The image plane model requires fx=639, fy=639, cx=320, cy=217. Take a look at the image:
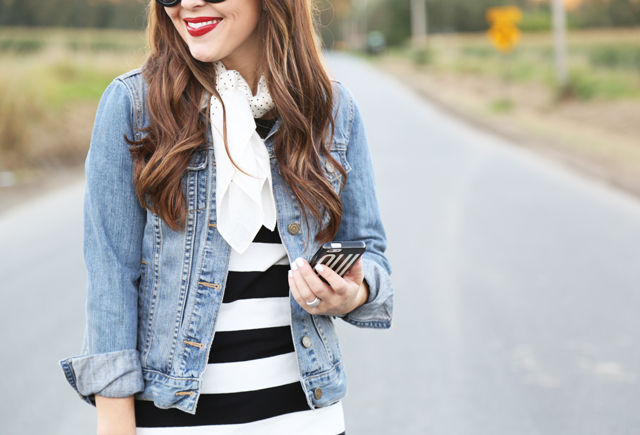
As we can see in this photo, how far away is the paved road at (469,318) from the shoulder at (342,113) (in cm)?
209

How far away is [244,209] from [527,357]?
3068mm

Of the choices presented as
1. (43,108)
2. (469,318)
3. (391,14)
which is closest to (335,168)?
(469,318)

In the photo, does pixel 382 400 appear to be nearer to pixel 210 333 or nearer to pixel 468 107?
pixel 210 333

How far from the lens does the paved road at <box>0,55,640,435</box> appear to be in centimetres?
338

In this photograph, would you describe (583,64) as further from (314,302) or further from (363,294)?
(314,302)

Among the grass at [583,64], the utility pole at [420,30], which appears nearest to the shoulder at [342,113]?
the grass at [583,64]

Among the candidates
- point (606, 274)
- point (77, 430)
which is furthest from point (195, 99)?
point (606, 274)

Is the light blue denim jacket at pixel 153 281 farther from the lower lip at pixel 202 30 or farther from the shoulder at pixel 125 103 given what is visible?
the lower lip at pixel 202 30

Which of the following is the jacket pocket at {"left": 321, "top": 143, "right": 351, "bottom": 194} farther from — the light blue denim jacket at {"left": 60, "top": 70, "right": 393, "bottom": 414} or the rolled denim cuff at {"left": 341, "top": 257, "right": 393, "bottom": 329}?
the rolled denim cuff at {"left": 341, "top": 257, "right": 393, "bottom": 329}

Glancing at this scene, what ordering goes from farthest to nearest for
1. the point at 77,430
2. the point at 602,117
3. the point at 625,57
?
1. the point at 625,57
2. the point at 602,117
3. the point at 77,430

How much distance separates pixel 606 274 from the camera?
5.26 m

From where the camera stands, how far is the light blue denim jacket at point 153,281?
4.29 ft

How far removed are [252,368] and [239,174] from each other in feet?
1.39

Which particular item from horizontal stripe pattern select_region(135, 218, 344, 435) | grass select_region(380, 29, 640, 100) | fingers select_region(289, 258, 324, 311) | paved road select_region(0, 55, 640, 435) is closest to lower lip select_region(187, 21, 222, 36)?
horizontal stripe pattern select_region(135, 218, 344, 435)
